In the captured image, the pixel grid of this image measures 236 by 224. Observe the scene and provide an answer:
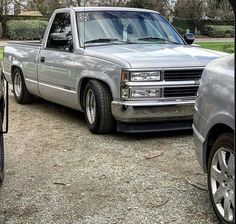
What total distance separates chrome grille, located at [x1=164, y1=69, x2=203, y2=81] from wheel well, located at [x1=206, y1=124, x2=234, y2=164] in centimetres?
252

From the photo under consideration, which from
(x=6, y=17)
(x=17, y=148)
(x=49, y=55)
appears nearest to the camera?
(x=17, y=148)

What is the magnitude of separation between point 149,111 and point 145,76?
0.45m

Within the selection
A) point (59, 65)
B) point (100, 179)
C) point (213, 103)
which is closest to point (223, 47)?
point (59, 65)

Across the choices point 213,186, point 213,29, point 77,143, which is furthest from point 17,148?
point 213,29

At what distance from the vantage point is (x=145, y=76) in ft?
22.0

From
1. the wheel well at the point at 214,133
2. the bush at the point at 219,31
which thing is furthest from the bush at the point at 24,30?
the wheel well at the point at 214,133

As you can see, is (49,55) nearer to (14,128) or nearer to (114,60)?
(14,128)

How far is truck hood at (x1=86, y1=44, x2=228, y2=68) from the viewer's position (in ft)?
22.3

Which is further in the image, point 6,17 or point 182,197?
point 6,17

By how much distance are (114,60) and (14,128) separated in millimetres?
2080

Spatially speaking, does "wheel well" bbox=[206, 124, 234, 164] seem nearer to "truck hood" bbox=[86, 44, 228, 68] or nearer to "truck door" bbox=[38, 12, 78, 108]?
"truck hood" bbox=[86, 44, 228, 68]

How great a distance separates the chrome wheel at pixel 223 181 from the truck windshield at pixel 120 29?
4103mm

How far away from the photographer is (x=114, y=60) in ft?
22.5

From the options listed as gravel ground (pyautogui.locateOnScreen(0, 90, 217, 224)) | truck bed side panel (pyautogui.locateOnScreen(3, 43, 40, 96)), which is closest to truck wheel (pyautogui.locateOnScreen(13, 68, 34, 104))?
truck bed side panel (pyautogui.locateOnScreen(3, 43, 40, 96))
